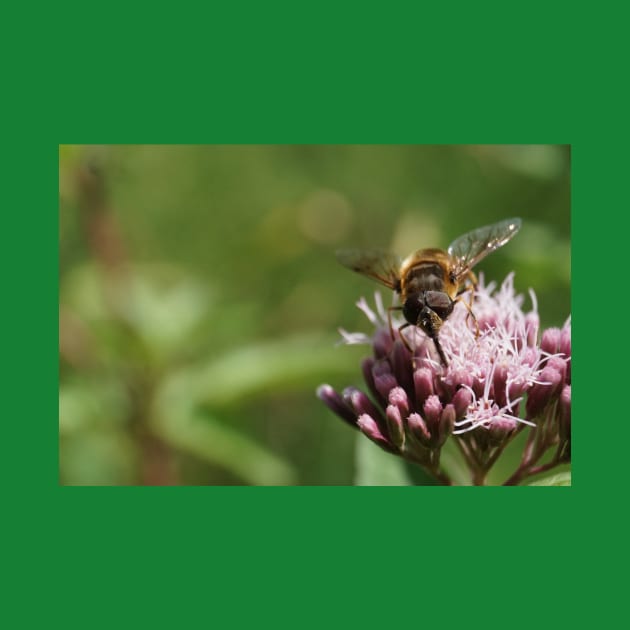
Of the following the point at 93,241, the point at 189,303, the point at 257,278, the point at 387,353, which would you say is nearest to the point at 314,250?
the point at 257,278

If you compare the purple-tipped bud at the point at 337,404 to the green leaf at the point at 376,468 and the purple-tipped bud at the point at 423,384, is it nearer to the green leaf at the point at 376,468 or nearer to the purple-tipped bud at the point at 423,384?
the green leaf at the point at 376,468

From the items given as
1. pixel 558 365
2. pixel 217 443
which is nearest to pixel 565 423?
pixel 558 365

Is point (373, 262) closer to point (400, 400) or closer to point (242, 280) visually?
point (400, 400)

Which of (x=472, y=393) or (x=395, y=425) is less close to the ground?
(x=472, y=393)

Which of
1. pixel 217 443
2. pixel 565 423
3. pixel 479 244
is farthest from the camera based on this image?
pixel 217 443

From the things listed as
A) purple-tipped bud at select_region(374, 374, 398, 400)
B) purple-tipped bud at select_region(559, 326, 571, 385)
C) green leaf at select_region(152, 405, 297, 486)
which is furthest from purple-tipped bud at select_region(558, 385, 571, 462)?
green leaf at select_region(152, 405, 297, 486)

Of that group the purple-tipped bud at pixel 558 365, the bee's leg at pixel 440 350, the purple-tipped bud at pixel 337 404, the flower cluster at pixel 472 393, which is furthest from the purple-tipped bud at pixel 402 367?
the purple-tipped bud at pixel 558 365

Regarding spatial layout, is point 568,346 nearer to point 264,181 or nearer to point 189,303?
point 189,303
